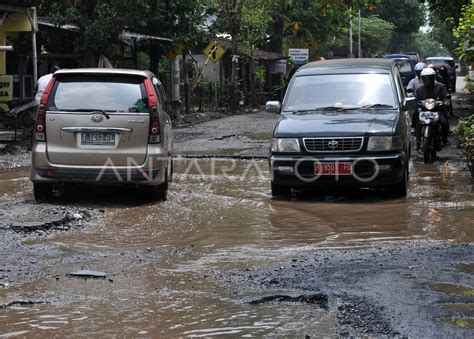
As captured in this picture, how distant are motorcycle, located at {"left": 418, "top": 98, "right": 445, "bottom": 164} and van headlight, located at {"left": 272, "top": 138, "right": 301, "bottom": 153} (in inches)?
174

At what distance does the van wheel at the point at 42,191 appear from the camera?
10445 millimetres

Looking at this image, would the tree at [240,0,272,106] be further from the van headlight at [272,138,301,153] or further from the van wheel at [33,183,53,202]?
the van wheel at [33,183,53,202]

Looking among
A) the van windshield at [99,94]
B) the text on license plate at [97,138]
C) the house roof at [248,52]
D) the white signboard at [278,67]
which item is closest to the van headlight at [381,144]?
the van windshield at [99,94]

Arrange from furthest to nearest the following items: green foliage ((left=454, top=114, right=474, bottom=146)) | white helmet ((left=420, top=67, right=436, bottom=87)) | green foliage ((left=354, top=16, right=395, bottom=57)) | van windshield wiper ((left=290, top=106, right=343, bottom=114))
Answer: green foliage ((left=354, top=16, right=395, bottom=57)) < white helmet ((left=420, top=67, right=436, bottom=87)) < green foliage ((left=454, top=114, right=474, bottom=146)) < van windshield wiper ((left=290, top=106, right=343, bottom=114))

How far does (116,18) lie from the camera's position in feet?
71.6

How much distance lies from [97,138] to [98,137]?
0.02 metres

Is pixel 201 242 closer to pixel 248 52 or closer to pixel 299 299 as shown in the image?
pixel 299 299

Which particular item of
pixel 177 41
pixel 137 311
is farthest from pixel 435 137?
pixel 177 41

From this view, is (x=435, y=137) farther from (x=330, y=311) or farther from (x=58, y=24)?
(x=58, y=24)

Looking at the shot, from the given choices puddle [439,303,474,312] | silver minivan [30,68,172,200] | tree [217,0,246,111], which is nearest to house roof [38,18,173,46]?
tree [217,0,246,111]

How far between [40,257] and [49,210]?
2.18 m

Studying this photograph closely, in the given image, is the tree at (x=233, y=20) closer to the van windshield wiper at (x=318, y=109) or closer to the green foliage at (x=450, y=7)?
the green foliage at (x=450, y=7)

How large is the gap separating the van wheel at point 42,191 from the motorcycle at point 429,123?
6.76m

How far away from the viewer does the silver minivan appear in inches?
397
